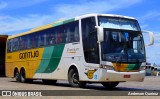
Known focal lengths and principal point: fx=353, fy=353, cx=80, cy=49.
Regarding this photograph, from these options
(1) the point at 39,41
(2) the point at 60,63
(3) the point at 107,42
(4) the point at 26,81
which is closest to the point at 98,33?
(3) the point at 107,42

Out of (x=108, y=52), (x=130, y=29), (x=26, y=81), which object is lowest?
(x=26, y=81)

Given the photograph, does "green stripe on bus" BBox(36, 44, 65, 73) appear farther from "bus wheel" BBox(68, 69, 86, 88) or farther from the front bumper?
the front bumper

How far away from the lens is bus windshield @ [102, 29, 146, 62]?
1509 centimetres

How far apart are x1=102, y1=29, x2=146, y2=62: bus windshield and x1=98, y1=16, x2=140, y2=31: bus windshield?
0.25 m

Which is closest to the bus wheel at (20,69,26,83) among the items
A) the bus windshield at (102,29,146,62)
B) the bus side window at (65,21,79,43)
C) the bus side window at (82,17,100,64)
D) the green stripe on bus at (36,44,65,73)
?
the green stripe on bus at (36,44,65,73)

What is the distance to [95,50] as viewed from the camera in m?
15.3

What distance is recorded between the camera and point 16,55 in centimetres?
2419

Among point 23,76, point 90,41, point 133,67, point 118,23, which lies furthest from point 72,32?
point 23,76

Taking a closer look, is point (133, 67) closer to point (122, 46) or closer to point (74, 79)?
point (122, 46)

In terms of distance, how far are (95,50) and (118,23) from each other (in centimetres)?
175

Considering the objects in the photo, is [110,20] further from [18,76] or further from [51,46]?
[18,76]

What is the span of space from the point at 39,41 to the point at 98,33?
693 cm

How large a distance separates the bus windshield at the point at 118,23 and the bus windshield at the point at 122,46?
0.25m

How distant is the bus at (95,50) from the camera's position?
1505 cm
